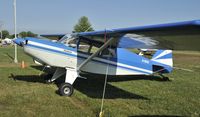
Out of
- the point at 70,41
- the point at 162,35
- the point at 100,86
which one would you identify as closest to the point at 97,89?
the point at 100,86

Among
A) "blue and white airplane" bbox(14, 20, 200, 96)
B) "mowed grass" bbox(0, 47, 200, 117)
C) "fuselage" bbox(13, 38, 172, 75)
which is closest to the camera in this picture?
"mowed grass" bbox(0, 47, 200, 117)

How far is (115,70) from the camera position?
10.5 m

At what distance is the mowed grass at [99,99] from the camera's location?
6.82 meters

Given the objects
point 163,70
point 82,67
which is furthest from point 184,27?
point 163,70

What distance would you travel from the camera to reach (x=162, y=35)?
6676 mm

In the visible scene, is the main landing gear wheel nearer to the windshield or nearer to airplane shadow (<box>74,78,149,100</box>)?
airplane shadow (<box>74,78,149,100</box>)

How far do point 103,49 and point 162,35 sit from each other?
3115 mm

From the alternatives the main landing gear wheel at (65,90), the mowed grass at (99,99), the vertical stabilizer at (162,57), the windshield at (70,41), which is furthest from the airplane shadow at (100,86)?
the windshield at (70,41)

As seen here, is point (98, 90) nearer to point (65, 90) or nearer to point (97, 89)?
point (97, 89)

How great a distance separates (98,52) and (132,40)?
1485 millimetres

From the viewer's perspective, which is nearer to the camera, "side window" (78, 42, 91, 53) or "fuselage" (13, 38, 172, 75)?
"fuselage" (13, 38, 172, 75)

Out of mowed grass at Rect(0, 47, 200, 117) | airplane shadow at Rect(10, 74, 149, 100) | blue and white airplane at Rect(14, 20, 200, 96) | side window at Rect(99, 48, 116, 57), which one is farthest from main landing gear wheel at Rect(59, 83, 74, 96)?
side window at Rect(99, 48, 116, 57)

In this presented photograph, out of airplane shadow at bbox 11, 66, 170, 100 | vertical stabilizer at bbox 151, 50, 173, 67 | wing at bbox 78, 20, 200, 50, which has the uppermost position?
wing at bbox 78, 20, 200, 50

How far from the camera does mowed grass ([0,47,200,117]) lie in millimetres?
6820
